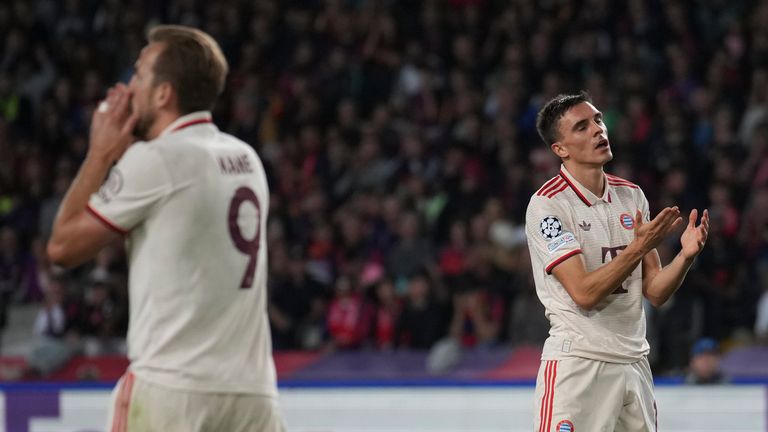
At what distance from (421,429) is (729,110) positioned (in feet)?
19.4

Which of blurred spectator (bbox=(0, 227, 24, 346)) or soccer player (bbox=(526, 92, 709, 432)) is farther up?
soccer player (bbox=(526, 92, 709, 432))

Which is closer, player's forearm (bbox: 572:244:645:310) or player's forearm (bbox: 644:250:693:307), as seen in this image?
player's forearm (bbox: 572:244:645:310)

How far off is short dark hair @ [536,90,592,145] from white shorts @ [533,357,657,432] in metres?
0.99

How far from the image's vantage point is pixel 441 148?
1388 centimetres

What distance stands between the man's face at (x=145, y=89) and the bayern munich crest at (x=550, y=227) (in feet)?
6.41

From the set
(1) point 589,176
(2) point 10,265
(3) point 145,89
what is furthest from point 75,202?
(2) point 10,265

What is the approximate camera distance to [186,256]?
3686 millimetres

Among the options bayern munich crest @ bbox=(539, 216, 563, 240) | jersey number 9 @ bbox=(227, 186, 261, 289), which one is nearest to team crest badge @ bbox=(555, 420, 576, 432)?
bayern munich crest @ bbox=(539, 216, 563, 240)

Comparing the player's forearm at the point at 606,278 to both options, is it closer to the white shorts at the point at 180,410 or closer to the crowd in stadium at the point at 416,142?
the white shorts at the point at 180,410

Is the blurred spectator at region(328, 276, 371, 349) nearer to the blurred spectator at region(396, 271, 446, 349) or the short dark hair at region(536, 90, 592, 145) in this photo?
the blurred spectator at region(396, 271, 446, 349)

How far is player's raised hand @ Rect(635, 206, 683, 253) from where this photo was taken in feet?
15.3

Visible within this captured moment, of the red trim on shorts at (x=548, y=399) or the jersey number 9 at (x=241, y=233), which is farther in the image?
the red trim on shorts at (x=548, y=399)

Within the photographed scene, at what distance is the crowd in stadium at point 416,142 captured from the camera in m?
11.7

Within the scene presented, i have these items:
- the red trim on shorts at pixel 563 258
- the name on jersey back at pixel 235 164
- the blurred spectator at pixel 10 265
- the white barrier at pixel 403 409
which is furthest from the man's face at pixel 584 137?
the blurred spectator at pixel 10 265
